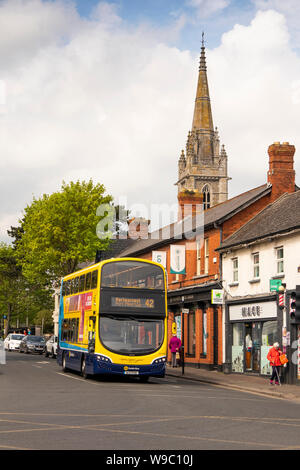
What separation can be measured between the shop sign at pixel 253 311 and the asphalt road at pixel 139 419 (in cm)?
851

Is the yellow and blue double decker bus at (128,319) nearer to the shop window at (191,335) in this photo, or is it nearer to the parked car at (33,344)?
the shop window at (191,335)

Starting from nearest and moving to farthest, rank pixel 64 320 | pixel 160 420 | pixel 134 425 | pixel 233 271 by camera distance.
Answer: pixel 134 425 < pixel 160 420 < pixel 64 320 < pixel 233 271

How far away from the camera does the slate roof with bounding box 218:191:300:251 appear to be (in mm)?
30406

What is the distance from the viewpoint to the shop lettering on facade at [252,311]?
105 ft

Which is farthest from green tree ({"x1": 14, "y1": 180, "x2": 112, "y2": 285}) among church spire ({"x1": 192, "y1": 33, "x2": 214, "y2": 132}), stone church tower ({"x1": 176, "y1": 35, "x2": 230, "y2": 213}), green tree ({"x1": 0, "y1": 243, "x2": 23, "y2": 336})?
church spire ({"x1": 192, "y1": 33, "x2": 214, "y2": 132})

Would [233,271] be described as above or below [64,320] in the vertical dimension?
above

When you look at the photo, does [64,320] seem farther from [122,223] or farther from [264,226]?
[122,223]

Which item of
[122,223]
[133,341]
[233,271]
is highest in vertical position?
[122,223]

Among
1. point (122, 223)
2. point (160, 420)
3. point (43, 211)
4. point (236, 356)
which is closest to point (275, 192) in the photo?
point (236, 356)

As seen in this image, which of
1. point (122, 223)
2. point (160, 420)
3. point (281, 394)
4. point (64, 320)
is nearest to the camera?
point (160, 420)

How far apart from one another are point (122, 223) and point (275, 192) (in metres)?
40.2

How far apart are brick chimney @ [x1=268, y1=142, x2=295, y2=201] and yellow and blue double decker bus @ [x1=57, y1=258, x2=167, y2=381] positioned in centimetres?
1407

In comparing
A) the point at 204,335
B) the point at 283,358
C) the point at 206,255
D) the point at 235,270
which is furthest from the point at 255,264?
the point at 204,335

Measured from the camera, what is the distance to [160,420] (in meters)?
13.9
